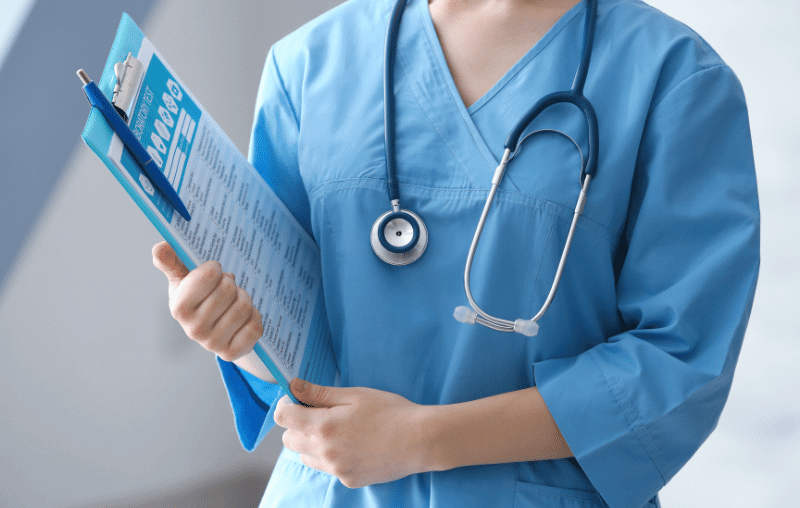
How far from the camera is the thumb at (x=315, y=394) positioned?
25.7 inches

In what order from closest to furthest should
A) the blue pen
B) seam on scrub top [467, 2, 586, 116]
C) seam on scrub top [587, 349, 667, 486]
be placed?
the blue pen < seam on scrub top [587, 349, 667, 486] < seam on scrub top [467, 2, 586, 116]

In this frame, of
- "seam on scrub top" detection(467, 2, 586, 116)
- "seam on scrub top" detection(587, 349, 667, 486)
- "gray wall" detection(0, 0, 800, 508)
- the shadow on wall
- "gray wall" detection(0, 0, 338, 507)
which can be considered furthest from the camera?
the shadow on wall

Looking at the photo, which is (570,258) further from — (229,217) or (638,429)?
(229,217)

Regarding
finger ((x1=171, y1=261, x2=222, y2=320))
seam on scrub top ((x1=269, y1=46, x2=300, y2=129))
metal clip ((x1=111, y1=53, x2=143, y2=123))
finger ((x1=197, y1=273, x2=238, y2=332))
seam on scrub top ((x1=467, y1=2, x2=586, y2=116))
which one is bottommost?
seam on scrub top ((x1=467, y1=2, x2=586, y2=116))

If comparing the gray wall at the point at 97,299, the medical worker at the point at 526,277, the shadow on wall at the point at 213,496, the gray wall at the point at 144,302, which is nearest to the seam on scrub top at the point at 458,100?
the medical worker at the point at 526,277

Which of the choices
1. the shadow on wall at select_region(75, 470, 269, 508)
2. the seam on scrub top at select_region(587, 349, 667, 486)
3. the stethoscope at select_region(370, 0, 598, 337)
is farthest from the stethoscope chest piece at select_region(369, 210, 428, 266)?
the shadow on wall at select_region(75, 470, 269, 508)

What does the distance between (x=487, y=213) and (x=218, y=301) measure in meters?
0.28

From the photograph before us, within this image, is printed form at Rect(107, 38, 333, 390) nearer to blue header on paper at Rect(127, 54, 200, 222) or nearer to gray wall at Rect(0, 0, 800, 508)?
blue header on paper at Rect(127, 54, 200, 222)

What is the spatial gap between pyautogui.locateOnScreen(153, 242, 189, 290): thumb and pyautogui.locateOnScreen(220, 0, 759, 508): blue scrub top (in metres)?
0.16

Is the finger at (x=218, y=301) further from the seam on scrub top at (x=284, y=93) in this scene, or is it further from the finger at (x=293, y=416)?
the seam on scrub top at (x=284, y=93)

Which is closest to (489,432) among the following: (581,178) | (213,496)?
(581,178)

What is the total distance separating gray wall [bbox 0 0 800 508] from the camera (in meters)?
1.05

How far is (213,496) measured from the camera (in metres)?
1.77

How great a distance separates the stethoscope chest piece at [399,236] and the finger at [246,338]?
15 centimetres
